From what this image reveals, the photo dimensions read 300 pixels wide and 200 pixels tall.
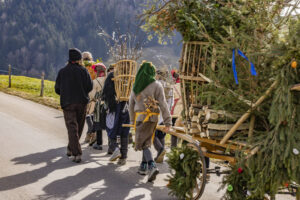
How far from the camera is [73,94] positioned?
24.2 feet

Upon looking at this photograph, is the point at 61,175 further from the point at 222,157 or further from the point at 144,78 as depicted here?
the point at 222,157

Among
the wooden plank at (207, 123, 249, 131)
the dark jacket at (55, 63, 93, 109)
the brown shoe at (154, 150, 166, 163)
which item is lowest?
the brown shoe at (154, 150, 166, 163)

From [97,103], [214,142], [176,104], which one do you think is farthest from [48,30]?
[214,142]

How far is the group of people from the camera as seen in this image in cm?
635

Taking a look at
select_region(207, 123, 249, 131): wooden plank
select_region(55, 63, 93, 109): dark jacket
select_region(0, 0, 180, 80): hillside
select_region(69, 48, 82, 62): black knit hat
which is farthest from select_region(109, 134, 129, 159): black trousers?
select_region(0, 0, 180, 80): hillside

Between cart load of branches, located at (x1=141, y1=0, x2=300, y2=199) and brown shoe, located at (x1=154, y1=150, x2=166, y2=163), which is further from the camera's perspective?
brown shoe, located at (x1=154, y1=150, x2=166, y2=163)

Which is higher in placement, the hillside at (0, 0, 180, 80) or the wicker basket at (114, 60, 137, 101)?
the hillside at (0, 0, 180, 80)

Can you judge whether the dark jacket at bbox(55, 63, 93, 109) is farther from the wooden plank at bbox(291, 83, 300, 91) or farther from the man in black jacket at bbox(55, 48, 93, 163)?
the wooden plank at bbox(291, 83, 300, 91)

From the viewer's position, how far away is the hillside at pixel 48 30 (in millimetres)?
140125

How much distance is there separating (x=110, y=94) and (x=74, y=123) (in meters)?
1.05

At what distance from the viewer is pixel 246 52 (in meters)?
4.27

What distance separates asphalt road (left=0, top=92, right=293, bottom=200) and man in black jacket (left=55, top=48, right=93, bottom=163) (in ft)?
1.53

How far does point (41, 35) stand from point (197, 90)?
146 m

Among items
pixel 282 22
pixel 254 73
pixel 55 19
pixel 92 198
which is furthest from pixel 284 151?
pixel 55 19
